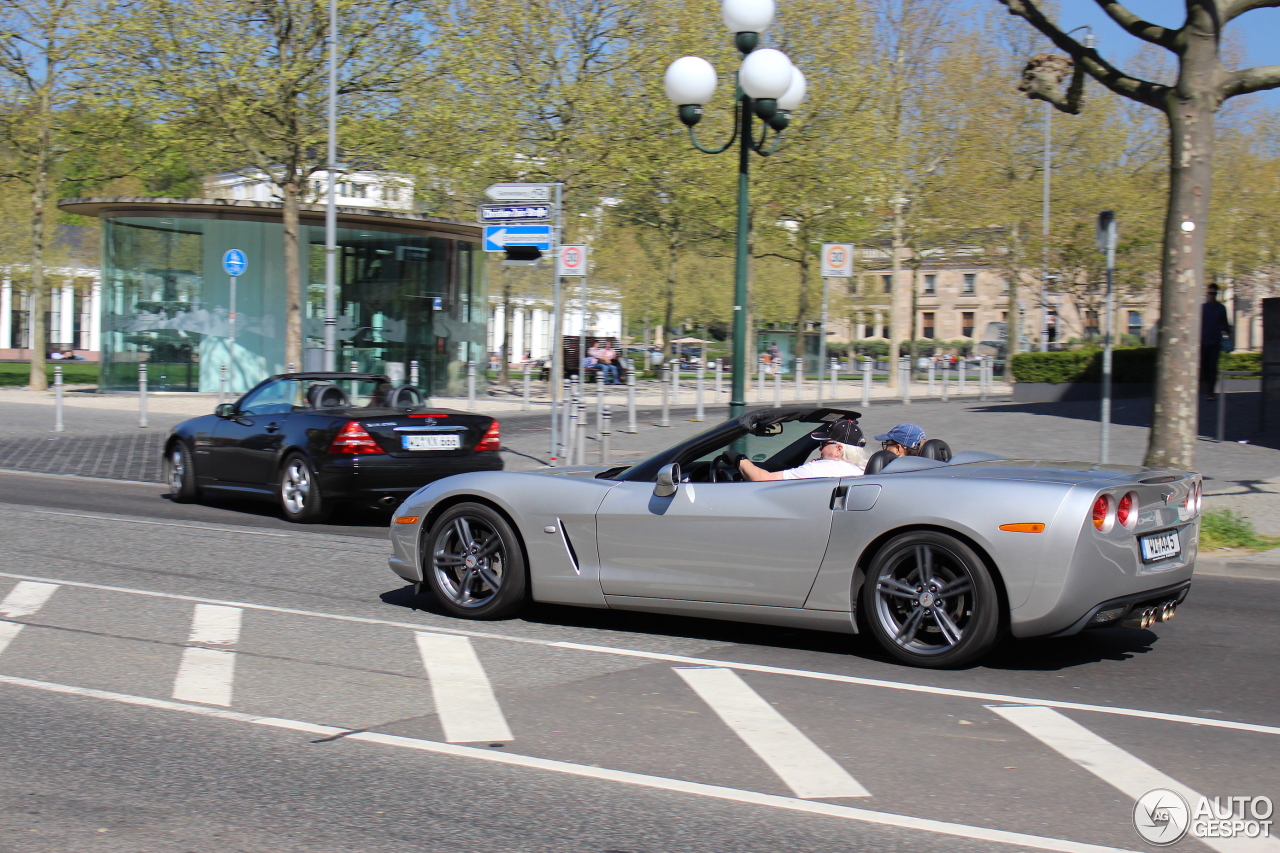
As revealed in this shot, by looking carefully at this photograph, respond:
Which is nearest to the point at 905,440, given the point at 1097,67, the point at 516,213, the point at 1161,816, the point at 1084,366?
the point at 1161,816

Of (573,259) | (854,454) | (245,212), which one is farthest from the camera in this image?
(245,212)

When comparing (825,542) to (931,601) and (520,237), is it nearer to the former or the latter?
(931,601)

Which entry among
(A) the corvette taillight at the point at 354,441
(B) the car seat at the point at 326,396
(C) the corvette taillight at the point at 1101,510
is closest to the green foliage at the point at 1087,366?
(B) the car seat at the point at 326,396

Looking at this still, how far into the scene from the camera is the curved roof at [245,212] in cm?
2869

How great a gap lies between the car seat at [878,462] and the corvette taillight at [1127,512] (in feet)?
3.65

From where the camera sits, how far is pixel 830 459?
6574 mm

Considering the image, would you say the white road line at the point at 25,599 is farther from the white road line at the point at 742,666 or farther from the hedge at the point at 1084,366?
the hedge at the point at 1084,366

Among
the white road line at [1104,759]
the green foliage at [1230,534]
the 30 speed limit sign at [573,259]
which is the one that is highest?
the 30 speed limit sign at [573,259]

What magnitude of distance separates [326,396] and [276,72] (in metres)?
16.1

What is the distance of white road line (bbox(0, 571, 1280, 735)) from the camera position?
5141mm

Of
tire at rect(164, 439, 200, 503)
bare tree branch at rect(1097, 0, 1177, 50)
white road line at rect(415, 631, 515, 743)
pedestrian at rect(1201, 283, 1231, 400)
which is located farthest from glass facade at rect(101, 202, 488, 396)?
white road line at rect(415, 631, 515, 743)

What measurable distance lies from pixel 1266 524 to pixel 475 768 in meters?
8.78

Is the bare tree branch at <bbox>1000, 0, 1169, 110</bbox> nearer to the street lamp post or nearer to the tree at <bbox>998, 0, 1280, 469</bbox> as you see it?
the tree at <bbox>998, 0, 1280, 469</bbox>

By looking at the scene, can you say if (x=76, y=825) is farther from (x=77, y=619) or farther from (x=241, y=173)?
(x=241, y=173)
